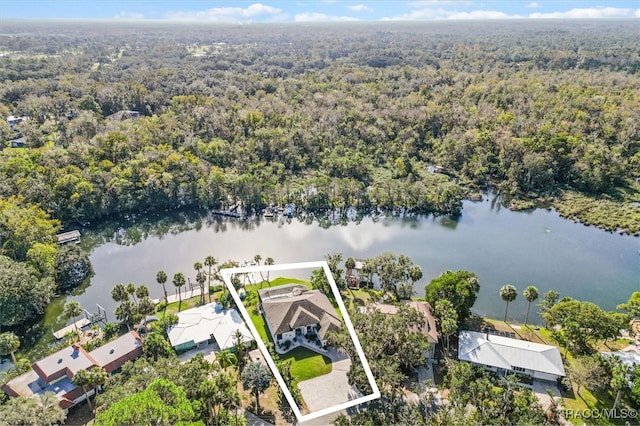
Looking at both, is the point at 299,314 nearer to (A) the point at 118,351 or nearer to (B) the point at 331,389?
(B) the point at 331,389

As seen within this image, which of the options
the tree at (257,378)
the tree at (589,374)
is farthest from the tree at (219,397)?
the tree at (589,374)

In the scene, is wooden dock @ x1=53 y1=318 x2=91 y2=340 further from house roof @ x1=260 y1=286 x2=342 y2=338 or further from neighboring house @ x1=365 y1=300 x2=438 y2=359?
neighboring house @ x1=365 y1=300 x2=438 y2=359

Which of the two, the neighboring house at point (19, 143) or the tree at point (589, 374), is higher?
the neighboring house at point (19, 143)

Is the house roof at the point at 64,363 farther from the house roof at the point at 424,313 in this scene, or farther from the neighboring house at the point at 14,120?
the neighboring house at the point at 14,120

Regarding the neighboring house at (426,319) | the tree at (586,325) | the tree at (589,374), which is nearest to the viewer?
the tree at (589,374)

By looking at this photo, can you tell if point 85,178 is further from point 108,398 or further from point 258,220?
point 108,398

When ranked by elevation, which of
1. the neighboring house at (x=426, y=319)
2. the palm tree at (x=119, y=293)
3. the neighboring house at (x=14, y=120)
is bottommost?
the neighboring house at (x=426, y=319)

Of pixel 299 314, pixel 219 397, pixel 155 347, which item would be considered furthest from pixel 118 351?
pixel 299 314
